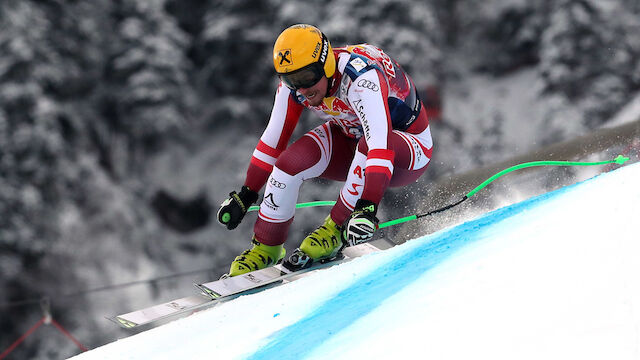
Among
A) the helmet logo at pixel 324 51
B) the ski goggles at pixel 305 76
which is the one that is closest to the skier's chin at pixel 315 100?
the ski goggles at pixel 305 76

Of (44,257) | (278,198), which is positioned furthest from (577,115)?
(278,198)

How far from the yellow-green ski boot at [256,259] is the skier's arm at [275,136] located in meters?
0.39

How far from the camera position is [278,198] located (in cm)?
423

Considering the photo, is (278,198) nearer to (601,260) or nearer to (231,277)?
(231,277)

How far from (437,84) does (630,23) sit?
4.84m

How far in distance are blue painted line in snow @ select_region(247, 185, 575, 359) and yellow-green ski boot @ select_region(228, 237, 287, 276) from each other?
106 centimetres

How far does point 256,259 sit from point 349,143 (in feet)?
3.14

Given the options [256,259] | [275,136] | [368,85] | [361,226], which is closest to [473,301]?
[361,226]

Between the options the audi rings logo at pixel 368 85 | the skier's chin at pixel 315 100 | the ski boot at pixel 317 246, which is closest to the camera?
the audi rings logo at pixel 368 85

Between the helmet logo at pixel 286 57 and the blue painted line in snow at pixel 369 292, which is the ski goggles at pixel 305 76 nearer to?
the helmet logo at pixel 286 57

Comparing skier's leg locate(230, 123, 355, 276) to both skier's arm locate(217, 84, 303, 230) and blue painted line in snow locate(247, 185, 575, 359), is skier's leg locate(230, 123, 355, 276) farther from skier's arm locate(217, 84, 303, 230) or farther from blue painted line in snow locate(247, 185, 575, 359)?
blue painted line in snow locate(247, 185, 575, 359)

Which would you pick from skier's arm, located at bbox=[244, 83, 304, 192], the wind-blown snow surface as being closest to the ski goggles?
skier's arm, located at bbox=[244, 83, 304, 192]

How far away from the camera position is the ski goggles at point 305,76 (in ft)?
12.6

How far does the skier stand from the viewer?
383cm
